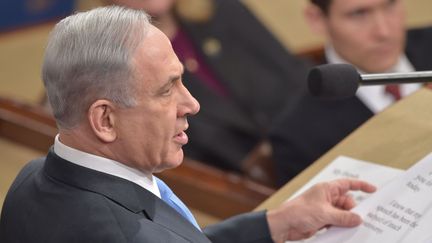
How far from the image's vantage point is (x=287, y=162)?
1.87 meters

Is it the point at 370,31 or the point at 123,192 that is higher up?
the point at 123,192

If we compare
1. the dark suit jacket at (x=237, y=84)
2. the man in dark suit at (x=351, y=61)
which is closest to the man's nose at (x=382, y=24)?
the man in dark suit at (x=351, y=61)

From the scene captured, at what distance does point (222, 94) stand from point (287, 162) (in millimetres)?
639

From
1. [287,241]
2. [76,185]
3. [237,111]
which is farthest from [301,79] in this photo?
[76,185]

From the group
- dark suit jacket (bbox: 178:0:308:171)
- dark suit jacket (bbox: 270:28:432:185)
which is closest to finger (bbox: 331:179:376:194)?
dark suit jacket (bbox: 270:28:432:185)

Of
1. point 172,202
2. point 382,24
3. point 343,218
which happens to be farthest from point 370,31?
point 172,202

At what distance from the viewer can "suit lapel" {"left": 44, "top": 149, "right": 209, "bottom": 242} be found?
1037 mm

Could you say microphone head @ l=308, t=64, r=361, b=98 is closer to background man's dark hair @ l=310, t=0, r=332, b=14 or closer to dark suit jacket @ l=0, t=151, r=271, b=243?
dark suit jacket @ l=0, t=151, r=271, b=243

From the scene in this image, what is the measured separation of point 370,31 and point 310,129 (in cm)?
28

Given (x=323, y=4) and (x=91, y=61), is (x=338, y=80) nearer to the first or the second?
(x=91, y=61)

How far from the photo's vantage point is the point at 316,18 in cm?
207

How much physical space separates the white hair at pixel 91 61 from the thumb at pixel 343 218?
15.0 inches

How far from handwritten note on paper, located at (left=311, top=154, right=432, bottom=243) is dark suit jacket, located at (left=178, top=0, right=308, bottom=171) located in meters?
0.98

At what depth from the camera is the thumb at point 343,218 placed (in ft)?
4.07
